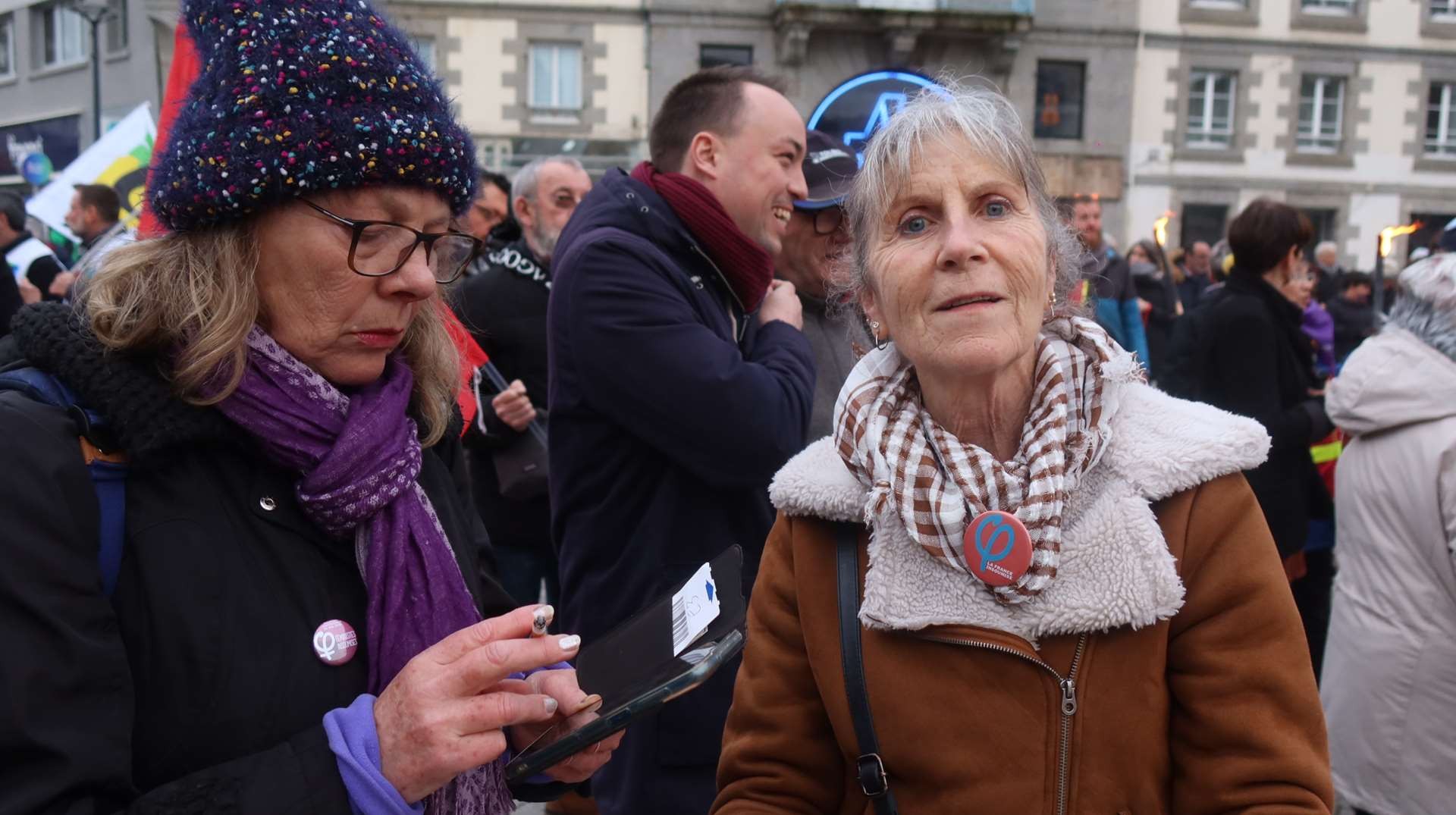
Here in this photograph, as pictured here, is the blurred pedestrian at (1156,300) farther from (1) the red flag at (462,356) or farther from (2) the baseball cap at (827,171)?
(1) the red flag at (462,356)

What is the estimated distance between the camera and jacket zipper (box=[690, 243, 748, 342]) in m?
2.69

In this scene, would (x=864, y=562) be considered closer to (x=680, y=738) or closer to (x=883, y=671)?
(x=883, y=671)

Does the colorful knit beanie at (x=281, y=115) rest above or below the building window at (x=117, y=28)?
below

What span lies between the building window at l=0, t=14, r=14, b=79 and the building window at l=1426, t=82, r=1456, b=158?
99.4ft

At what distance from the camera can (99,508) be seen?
4.27 ft

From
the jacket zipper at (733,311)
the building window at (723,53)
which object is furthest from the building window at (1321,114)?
the jacket zipper at (733,311)

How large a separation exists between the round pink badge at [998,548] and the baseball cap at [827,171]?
1.77m

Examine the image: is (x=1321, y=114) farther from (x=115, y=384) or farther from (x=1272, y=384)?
(x=115, y=384)

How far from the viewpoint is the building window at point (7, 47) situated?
24.1m

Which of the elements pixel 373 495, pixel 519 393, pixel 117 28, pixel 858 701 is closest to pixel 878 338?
pixel 858 701

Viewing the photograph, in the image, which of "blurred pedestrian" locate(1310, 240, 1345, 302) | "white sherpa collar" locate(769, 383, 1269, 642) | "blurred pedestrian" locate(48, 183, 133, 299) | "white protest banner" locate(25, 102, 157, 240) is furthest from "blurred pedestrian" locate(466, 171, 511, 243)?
"blurred pedestrian" locate(1310, 240, 1345, 302)

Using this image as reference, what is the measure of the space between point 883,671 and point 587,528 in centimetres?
109

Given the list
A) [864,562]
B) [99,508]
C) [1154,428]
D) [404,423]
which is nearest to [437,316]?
[404,423]

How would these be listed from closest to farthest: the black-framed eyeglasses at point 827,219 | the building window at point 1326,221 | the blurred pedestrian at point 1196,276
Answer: the black-framed eyeglasses at point 827,219 < the blurred pedestrian at point 1196,276 < the building window at point 1326,221
